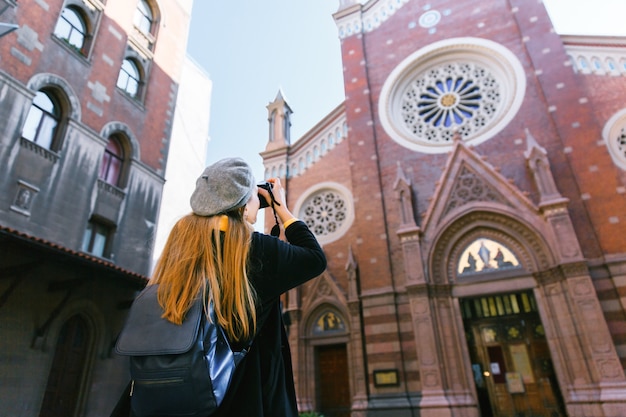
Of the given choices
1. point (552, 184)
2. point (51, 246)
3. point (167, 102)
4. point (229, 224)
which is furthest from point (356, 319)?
point (229, 224)

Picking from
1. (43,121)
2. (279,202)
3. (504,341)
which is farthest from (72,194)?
(504,341)

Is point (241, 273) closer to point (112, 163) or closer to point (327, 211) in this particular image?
point (112, 163)

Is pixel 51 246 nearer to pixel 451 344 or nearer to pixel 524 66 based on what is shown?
pixel 451 344

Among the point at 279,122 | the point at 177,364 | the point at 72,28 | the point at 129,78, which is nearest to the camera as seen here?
the point at 177,364

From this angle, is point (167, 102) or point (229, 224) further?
point (167, 102)

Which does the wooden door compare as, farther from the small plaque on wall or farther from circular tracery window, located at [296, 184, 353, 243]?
circular tracery window, located at [296, 184, 353, 243]

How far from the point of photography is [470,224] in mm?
13672

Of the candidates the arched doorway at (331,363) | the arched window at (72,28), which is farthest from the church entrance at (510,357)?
the arched window at (72,28)

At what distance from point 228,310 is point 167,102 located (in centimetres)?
1647

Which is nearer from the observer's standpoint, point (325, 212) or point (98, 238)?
point (98, 238)

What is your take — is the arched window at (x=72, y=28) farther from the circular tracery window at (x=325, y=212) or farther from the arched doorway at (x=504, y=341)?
the arched doorway at (x=504, y=341)

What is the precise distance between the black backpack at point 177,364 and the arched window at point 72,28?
1376 cm

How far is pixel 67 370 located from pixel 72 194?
15.8 ft

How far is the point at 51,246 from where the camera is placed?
24.7 feet
